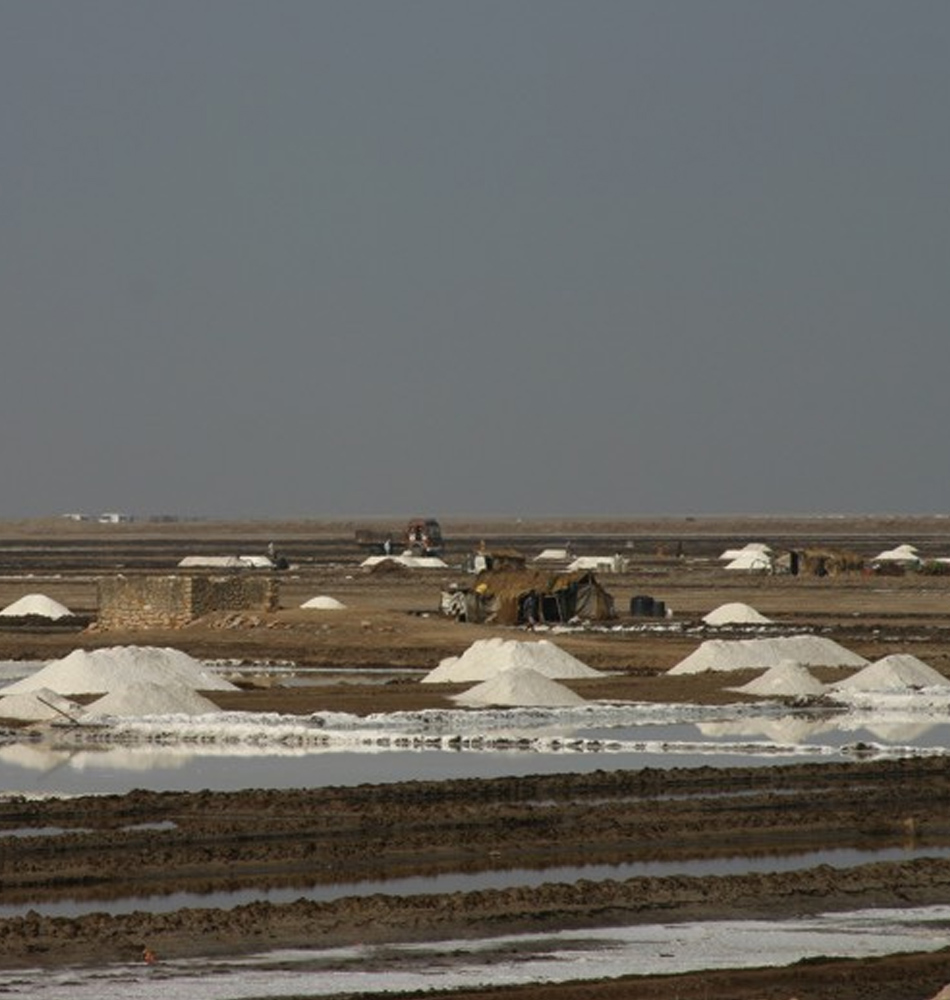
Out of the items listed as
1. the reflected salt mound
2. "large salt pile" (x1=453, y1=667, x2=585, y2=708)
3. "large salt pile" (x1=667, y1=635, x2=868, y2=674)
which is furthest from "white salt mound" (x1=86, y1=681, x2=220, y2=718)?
"large salt pile" (x1=667, y1=635, x2=868, y2=674)

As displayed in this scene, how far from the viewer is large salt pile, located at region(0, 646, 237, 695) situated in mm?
29828

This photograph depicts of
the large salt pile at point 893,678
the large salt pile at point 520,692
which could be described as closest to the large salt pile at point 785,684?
the large salt pile at point 893,678

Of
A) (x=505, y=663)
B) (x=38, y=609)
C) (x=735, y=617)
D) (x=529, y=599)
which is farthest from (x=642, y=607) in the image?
(x=505, y=663)

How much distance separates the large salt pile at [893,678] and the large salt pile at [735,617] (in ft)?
50.9

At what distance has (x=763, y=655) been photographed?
34.6m

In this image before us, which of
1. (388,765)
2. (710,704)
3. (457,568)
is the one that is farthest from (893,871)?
(457,568)

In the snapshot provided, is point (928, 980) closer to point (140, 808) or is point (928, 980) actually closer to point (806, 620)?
point (140, 808)

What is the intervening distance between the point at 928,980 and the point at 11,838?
6.99m

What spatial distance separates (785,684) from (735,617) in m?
17.7

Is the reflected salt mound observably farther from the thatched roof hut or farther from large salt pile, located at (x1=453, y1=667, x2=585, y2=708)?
the thatched roof hut

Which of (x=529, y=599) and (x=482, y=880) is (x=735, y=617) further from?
(x=482, y=880)

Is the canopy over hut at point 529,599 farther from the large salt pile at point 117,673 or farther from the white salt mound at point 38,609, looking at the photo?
the large salt pile at point 117,673

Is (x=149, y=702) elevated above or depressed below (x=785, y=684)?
above

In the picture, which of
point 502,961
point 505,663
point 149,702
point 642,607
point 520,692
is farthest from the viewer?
point 642,607
